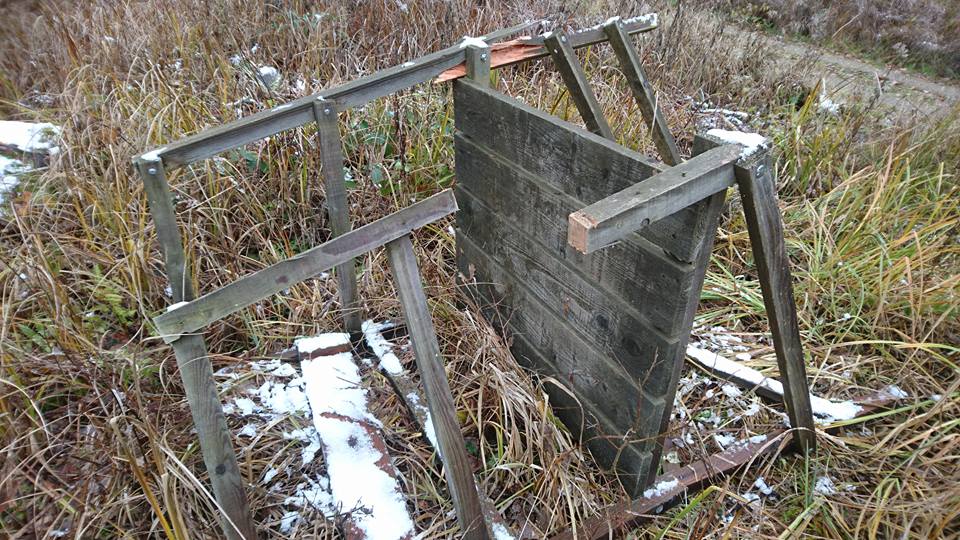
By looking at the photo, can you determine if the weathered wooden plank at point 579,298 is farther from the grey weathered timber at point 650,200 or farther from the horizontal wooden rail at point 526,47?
the horizontal wooden rail at point 526,47

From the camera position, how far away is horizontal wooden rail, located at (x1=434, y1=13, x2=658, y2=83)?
2096 mm

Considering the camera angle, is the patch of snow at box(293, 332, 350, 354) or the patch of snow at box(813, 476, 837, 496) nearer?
the patch of snow at box(813, 476, 837, 496)

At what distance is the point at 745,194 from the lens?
146cm

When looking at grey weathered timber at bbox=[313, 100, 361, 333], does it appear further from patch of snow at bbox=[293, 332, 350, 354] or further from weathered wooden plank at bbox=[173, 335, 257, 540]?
weathered wooden plank at bbox=[173, 335, 257, 540]

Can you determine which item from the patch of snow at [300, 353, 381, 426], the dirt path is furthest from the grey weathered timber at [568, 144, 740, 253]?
the dirt path

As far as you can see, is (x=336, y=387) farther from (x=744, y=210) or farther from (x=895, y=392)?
(x=895, y=392)

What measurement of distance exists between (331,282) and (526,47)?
51.0 inches

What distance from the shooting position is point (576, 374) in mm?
1967

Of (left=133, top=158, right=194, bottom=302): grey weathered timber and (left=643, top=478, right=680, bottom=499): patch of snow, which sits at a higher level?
(left=133, top=158, right=194, bottom=302): grey weathered timber

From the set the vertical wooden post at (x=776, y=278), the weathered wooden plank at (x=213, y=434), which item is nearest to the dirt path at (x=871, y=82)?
the vertical wooden post at (x=776, y=278)

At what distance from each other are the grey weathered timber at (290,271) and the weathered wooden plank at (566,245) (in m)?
0.58

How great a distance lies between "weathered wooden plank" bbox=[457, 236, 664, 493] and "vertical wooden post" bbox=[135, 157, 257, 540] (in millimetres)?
1020

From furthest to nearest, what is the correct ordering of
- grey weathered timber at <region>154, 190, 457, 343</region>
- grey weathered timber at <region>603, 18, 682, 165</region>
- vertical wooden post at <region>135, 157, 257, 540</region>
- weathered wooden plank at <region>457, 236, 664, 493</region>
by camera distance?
1. grey weathered timber at <region>603, 18, 682, 165</region>
2. weathered wooden plank at <region>457, 236, 664, 493</region>
3. vertical wooden post at <region>135, 157, 257, 540</region>
4. grey weathered timber at <region>154, 190, 457, 343</region>

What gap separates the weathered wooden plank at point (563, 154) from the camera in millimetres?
1426
